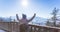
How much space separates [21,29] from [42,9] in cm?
171

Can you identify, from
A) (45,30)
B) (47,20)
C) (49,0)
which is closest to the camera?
(45,30)

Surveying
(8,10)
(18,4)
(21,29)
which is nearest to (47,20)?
(18,4)

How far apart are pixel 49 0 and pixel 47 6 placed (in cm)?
30

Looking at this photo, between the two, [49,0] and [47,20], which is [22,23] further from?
[47,20]

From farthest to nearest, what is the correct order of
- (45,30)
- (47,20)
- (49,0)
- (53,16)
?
(53,16)
(47,20)
(49,0)
(45,30)

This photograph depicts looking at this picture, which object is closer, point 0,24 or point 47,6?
point 47,6

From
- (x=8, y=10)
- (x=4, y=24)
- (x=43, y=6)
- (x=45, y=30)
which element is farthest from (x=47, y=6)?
(x=45, y=30)

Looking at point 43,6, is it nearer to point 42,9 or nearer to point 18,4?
point 42,9

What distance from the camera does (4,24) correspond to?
17.1ft

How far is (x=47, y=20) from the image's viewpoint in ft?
16.4

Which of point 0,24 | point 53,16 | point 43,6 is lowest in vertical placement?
point 0,24

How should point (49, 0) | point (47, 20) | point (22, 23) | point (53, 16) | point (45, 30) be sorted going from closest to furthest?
point (45, 30) → point (22, 23) → point (49, 0) → point (47, 20) → point (53, 16)

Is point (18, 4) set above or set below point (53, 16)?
above

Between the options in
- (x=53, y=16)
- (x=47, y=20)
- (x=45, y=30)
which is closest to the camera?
(x=45, y=30)
